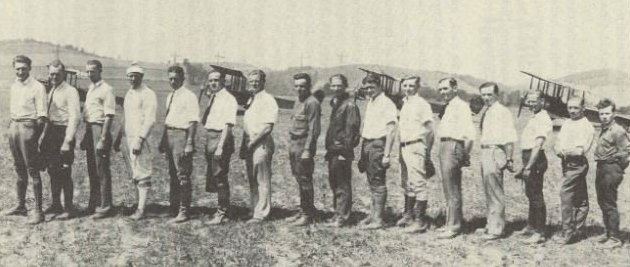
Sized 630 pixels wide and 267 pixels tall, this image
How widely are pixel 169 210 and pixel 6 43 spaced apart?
5556 centimetres

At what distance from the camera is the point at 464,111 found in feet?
22.9

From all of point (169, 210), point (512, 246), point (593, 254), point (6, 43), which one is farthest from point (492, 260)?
point (6, 43)

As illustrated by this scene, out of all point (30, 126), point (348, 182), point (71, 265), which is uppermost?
point (30, 126)

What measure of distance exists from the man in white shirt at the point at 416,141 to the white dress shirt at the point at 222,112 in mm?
2215

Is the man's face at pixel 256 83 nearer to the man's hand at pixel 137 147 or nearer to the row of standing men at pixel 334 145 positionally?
the row of standing men at pixel 334 145

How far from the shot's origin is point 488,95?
6.92 meters

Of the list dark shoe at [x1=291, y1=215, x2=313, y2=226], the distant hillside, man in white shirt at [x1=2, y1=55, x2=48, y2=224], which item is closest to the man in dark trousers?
man in white shirt at [x1=2, y1=55, x2=48, y2=224]

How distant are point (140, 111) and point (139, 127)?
221 millimetres

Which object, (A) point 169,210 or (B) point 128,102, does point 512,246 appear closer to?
(A) point 169,210

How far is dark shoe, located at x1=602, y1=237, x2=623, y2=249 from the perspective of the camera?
667 centimetres

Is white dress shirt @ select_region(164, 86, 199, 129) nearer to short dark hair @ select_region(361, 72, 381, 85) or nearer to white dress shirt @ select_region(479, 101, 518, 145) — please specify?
short dark hair @ select_region(361, 72, 381, 85)

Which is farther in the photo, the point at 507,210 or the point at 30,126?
the point at 507,210

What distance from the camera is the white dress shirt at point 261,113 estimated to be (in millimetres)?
7434

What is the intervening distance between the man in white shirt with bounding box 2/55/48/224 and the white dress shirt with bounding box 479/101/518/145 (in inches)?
231
